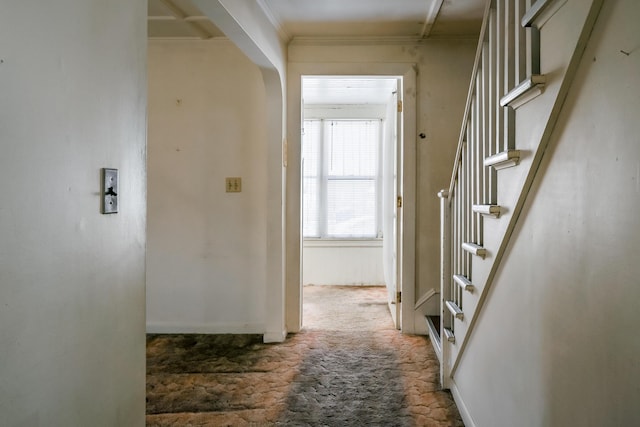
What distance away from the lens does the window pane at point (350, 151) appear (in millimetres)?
5113

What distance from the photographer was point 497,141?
56.7 inches

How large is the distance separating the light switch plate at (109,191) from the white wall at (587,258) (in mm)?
1136

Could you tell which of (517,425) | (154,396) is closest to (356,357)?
(154,396)

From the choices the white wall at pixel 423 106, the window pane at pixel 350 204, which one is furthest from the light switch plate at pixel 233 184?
the window pane at pixel 350 204

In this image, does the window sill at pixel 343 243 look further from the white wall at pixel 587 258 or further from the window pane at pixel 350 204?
the white wall at pixel 587 258

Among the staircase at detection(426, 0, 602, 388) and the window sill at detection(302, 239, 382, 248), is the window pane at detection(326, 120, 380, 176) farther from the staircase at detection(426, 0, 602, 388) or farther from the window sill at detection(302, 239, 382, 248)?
the staircase at detection(426, 0, 602, 388)

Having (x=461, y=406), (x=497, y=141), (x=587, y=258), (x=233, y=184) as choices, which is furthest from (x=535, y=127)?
(x=233, y=184)

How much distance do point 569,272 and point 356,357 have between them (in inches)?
76.5

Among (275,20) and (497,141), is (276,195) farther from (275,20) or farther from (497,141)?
(497,141)

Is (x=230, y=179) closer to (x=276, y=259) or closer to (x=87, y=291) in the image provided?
(x=276, y=259)

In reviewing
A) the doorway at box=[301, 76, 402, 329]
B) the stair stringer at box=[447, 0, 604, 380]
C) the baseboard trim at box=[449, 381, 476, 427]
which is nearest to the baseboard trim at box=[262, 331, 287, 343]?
the baseboard trim at box=[449, 381, 476, 427]

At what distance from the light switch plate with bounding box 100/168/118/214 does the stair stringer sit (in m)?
1.15

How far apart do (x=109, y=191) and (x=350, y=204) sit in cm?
426

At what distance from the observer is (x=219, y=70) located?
3062mm
